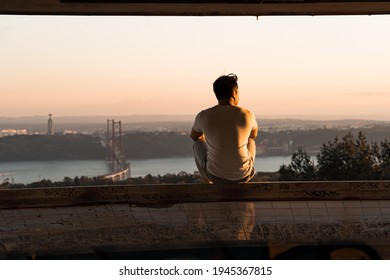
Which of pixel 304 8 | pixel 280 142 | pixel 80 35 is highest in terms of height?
pixel 80 35

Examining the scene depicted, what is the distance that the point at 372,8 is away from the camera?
444 cm

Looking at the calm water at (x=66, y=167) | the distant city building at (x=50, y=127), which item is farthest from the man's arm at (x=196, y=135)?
the distant city building at (x=50, y=127)

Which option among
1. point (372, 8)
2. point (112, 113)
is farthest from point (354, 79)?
point (372, 8)

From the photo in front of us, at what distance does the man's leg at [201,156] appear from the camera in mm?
3619

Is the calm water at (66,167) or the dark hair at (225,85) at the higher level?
the dark hair at (225,85)

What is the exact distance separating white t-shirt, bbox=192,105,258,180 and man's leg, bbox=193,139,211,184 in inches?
1.8

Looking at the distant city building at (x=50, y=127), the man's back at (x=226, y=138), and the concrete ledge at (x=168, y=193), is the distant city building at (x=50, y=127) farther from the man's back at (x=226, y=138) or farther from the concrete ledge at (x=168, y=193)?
the concrete ledge at (x=168, y=193)

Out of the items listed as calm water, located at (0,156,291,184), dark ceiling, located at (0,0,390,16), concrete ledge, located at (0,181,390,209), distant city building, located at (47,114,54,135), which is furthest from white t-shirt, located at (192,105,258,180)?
distant city building, located at (47,114,54,135)

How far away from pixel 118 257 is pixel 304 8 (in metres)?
2.35

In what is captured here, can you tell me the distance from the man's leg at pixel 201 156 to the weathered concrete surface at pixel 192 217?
50 cm

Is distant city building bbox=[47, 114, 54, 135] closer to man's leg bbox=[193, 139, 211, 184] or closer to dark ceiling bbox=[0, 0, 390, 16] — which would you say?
dark ceiling bbox=[0, 0, 390, 16]

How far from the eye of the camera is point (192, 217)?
122 inches

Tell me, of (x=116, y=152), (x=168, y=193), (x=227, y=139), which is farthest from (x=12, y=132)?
(x=168, y=193)
